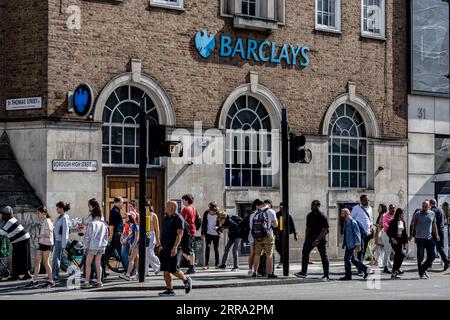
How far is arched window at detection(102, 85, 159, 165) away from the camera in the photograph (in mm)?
27938

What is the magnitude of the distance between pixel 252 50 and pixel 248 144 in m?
2.56

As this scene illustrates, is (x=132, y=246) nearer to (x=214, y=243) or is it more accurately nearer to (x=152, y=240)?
(x=152, y=240)

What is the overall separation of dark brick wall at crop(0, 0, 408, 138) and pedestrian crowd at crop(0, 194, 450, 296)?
10.4 feet

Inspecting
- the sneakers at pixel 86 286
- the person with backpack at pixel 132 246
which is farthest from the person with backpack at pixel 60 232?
the person with backpack at pixel 132 246

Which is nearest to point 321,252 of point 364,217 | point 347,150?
point 364,217

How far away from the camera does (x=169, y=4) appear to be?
2891 centimetres

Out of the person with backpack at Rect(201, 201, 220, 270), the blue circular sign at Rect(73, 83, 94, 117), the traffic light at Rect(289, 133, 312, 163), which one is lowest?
the person with backpack at Rect(201, 201, 220, 270)

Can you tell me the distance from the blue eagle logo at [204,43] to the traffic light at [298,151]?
5.33 metres

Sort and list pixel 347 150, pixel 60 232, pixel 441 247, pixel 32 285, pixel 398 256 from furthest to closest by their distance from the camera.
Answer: pixel 347 150, pixel 441 247, pixel 398 256, pixel 60 232, pixel 32 285

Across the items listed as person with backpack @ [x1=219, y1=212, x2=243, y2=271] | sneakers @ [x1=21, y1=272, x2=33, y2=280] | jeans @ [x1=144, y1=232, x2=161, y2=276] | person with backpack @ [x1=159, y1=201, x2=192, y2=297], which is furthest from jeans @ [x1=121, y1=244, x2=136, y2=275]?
person with backpack @ [x1=159, y1=201, x2=192, y2=297]

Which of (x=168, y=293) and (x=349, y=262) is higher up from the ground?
(x=349, y=262)

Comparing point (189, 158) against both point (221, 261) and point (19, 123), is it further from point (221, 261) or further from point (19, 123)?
point (19, 123)

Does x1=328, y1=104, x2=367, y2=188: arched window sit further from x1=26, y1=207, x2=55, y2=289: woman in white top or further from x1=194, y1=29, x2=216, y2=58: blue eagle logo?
x1=26, y1=207, x2=55, y2=289: woman in white top

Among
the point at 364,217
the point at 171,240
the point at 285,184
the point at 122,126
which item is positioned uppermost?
the point at 122,126
